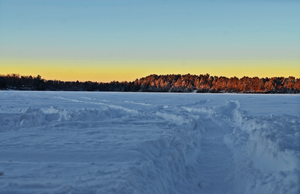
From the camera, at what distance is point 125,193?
3.49 meters

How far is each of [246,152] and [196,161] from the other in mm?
1518

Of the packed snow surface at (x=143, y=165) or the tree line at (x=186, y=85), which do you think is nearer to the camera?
the packed snow surface at (x=143, y=165)

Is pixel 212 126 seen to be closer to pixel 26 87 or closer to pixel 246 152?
pixel 246 152

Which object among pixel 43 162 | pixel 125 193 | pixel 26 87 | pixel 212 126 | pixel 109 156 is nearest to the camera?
pixel 125 193

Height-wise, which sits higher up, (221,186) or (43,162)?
(43,162)

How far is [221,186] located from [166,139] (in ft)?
8.38

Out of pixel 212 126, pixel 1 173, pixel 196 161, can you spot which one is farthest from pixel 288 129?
pixel 1 173

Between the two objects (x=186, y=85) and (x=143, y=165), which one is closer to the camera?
(x=143, y=165)

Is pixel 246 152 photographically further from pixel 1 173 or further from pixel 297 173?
pixel 1 173

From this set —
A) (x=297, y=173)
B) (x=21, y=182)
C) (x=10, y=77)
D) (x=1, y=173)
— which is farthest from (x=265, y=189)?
(x=10, y=77)

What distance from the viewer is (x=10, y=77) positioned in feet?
411

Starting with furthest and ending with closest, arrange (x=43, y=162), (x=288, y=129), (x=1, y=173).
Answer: (x=288, y=129) → (x=43, y=162) → (x=1, y=173)

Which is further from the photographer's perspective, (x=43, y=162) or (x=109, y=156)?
(x=109, y=156)

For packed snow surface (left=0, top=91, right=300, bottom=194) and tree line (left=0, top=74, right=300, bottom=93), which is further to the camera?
tree line (left=0, top=74, right=300, bottom=93)
